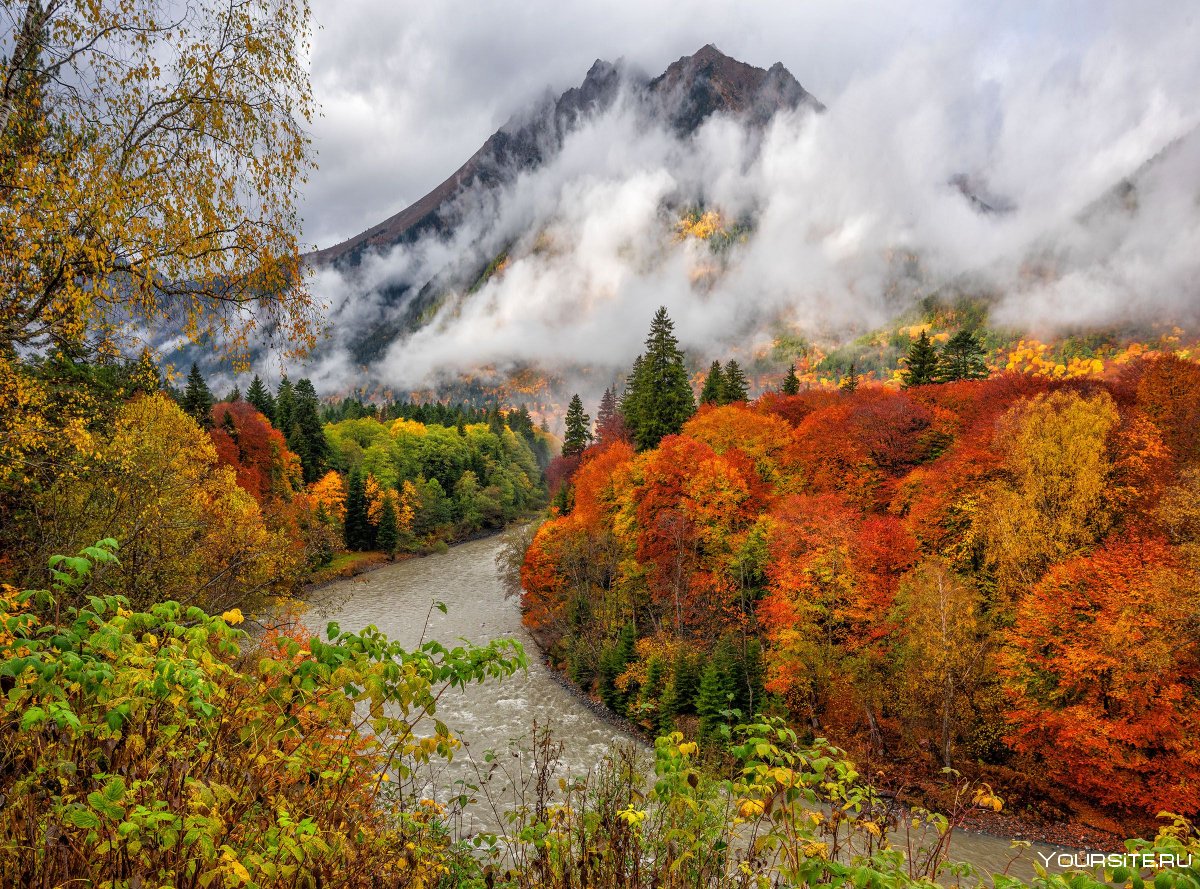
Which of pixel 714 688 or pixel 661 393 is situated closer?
pixel 714 688

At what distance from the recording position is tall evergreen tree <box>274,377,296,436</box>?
56625 millimetres

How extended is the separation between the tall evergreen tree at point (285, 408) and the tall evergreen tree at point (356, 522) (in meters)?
10.5

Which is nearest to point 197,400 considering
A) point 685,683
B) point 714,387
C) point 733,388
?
point 714,387

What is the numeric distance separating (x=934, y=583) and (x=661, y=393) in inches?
810

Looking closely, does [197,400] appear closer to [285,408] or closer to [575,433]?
[285,408]

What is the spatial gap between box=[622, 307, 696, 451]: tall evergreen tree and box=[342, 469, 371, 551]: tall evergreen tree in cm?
3182

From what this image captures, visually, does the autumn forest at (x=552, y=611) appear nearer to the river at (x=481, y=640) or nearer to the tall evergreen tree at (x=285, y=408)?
the river at (x=481, y=640)

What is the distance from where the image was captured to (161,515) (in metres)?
13.3

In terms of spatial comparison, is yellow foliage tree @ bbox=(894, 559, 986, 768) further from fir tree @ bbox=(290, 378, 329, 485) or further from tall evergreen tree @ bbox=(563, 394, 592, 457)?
fir tree @ bbox=(290, 378, 329, 485)

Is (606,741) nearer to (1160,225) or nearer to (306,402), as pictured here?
(306,402)

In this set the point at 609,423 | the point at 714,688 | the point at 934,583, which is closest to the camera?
the point at 934,583

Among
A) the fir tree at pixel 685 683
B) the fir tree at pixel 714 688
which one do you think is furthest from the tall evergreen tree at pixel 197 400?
the fir tree at pixel 714 688

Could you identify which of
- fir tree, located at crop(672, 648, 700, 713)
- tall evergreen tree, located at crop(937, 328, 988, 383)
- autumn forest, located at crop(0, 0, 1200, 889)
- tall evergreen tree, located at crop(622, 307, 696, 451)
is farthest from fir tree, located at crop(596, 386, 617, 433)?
fir tree, located at crop(672, 648, 700, 713)

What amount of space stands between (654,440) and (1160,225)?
601 feet
